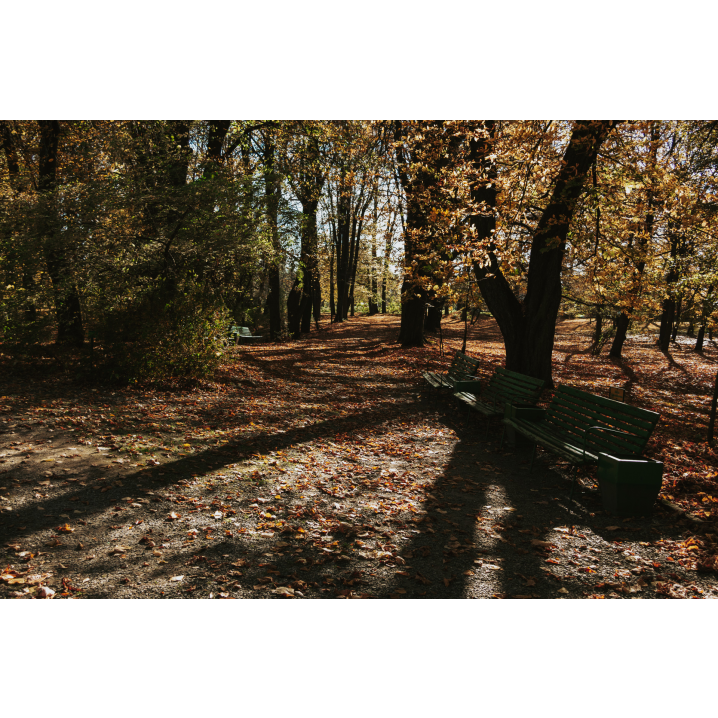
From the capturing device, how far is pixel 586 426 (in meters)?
5.63

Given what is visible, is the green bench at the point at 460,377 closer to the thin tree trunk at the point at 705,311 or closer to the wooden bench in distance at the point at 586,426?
the wooden bench in distance at the point at 586,426

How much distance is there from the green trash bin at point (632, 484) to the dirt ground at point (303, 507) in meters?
0.14

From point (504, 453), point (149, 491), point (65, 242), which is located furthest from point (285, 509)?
point (65, 242)

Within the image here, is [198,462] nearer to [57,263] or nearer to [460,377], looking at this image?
[57,263]

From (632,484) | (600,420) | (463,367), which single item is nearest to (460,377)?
(463,367)

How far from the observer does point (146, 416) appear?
7168 mm

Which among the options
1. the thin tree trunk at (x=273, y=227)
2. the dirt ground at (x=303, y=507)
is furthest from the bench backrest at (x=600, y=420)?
the thin tree trunk at (x=273, y=227)

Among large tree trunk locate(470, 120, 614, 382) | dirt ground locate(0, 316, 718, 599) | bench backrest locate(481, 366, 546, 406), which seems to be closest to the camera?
dirt ground locate(0, 316, 718, 599)

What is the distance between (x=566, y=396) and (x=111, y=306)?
796 centimetres

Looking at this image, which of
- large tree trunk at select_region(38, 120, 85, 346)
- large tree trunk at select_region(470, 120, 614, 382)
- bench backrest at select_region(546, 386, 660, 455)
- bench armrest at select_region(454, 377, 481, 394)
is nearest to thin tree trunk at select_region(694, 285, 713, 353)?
large tree trunk at select_region(470, 120, 614, 382)

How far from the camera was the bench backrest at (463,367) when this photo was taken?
9.41m

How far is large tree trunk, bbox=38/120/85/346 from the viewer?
26.7 feet

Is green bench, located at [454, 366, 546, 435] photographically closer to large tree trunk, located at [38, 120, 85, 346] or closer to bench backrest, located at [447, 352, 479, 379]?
bench backrest, located at [447, 352, 479, 379]

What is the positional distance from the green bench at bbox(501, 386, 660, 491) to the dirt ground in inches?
19.3
